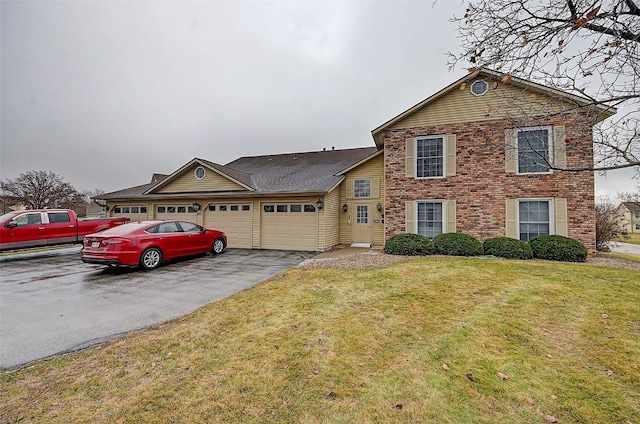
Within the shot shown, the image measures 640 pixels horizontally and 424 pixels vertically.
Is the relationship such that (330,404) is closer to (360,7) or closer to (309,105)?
(360,7)

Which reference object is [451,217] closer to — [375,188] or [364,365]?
[375,188]

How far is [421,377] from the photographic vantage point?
2.90 meters

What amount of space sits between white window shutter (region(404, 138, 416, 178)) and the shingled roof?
3175 mm

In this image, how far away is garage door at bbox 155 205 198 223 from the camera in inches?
584

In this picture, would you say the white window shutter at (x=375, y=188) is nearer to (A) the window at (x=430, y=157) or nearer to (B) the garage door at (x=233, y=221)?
(A) the window at (x=430, y=157)

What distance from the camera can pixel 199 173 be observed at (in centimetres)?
1490

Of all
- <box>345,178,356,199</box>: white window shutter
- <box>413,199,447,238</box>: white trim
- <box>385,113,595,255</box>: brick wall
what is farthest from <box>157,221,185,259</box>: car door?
<box>413,199,447,238</box>: white trim

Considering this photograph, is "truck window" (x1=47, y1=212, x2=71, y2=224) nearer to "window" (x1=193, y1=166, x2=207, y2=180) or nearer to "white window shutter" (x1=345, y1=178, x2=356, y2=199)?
"window" (x1=193, y1=166, x2=207, y2=180)

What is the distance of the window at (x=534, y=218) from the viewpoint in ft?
34.8

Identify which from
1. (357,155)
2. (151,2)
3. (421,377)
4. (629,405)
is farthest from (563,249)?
(151,2)

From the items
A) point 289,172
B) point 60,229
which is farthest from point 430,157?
point 60,229

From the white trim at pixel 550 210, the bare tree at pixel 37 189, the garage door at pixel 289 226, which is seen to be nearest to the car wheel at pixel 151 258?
the garage door at pixel 289 226

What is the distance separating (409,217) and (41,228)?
1492 centimetres

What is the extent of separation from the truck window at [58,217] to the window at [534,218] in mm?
18418
